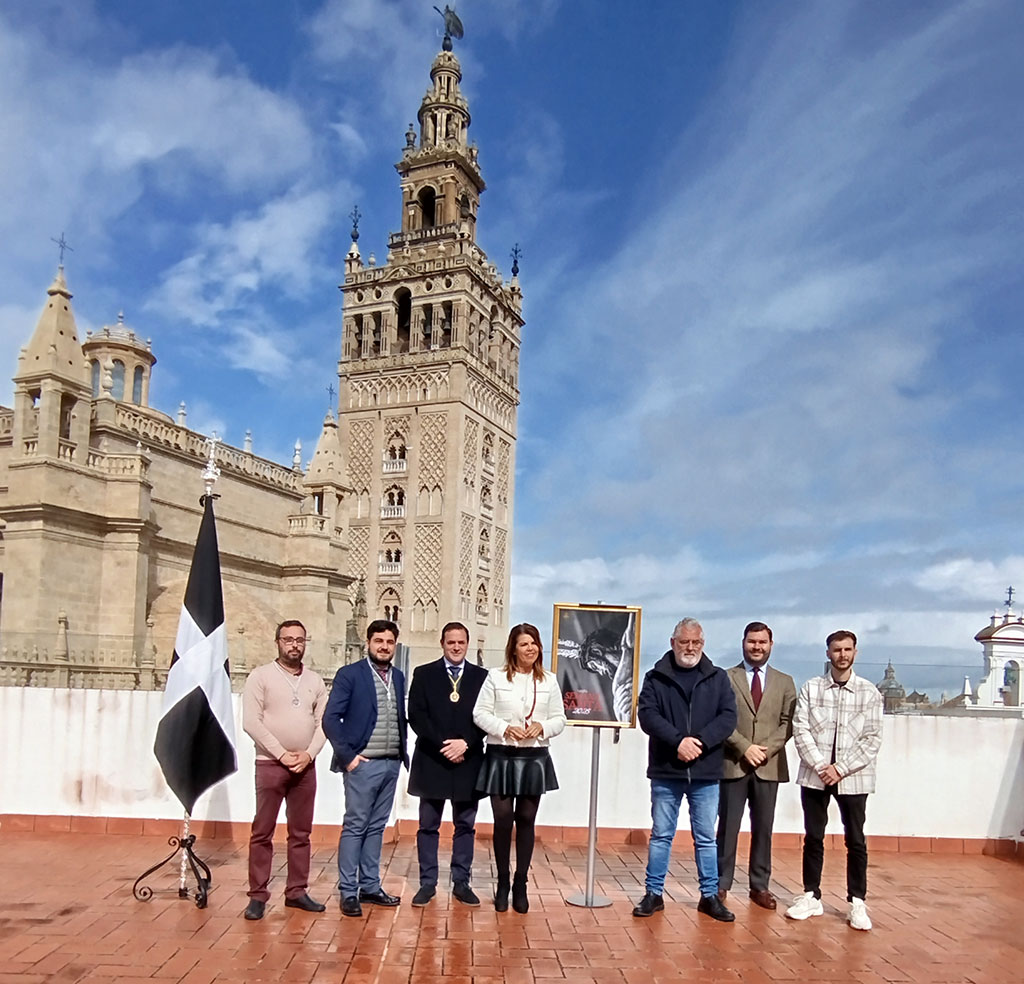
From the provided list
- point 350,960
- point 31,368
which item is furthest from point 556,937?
point 31,368

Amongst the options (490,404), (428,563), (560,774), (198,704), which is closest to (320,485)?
(428,563)

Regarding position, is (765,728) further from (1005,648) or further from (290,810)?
(1005,648)

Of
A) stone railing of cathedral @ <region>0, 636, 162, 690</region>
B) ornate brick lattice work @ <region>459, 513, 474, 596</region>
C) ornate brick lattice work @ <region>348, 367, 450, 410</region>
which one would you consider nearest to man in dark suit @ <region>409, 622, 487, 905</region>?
stone railing of cathedral @ <region>0, 636, 162, 690</region>

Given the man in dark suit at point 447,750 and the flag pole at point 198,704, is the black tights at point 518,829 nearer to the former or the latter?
the man in dark suit at point 447,750

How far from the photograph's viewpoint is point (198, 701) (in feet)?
22.6

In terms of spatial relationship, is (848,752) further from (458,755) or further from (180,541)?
(180,541)

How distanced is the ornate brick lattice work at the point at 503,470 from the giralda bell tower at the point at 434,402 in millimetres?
95

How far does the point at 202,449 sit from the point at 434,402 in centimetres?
1648

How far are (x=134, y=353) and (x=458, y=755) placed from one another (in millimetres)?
29213

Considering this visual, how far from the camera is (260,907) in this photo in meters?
5.99

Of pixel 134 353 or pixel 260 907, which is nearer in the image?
pixel 260 907

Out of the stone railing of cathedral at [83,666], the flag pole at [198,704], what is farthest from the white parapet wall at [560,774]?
the stone railing of cathedral at [83,666]

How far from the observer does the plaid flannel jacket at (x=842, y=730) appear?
6281 millimetres

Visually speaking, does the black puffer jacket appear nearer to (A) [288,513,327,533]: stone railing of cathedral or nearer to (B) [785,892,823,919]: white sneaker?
(B) [785,892,823,919]: white sneaker
